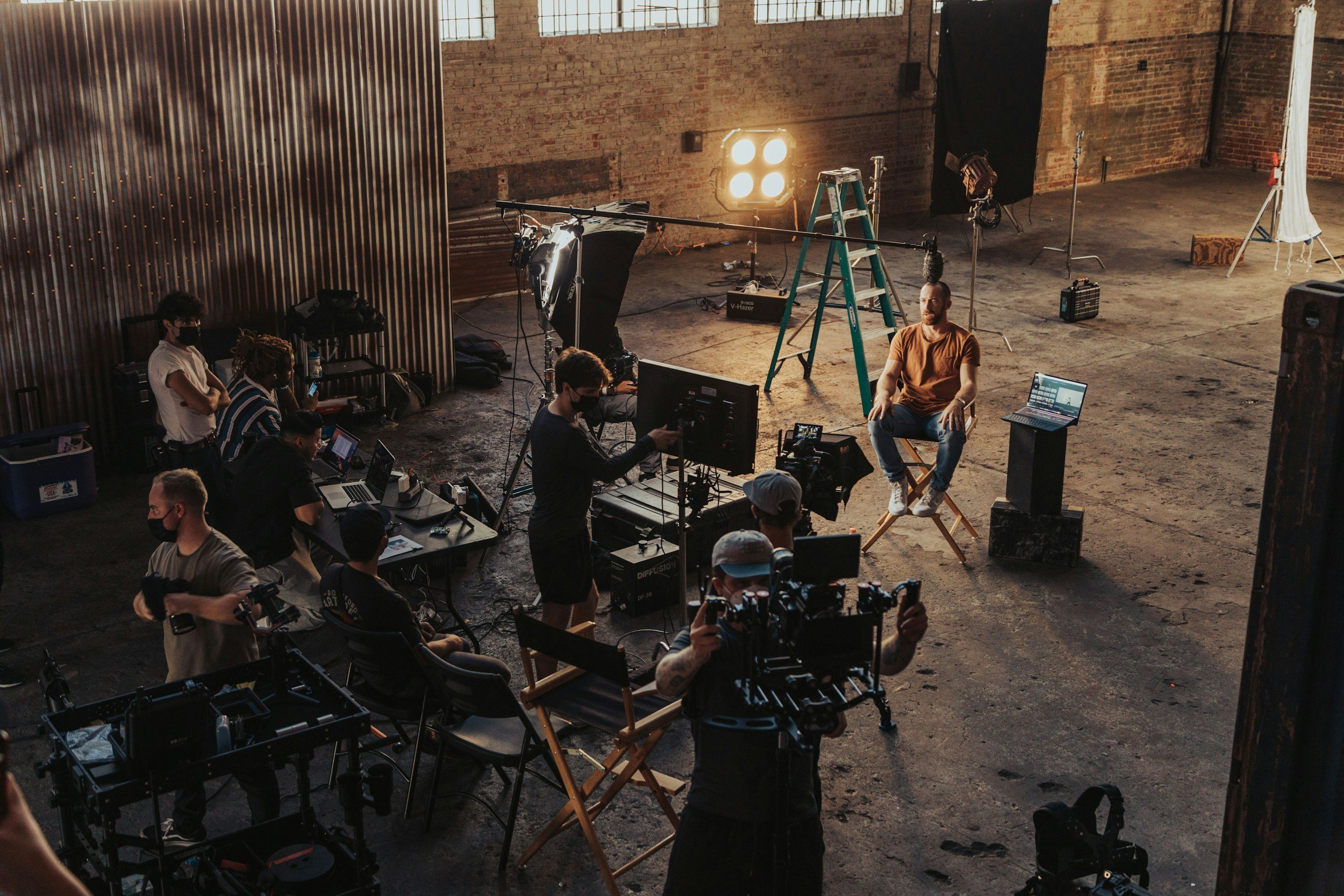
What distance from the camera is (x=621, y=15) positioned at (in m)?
14.8

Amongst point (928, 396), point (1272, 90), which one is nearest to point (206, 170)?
point (928, 396)

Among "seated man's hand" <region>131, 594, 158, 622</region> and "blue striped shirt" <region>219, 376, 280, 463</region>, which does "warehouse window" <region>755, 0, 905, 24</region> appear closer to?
"blue striped shirt" <region>219, 376, 280, 463</region>

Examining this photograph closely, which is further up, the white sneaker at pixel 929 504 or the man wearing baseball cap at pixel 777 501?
the man wearing baseball cap at pixel 777 501

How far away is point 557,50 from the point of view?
46.8 feet

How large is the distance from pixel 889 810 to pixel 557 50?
1089 cm

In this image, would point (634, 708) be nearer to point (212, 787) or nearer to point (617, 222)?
point (212, 787)

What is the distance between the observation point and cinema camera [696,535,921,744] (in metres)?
3.38

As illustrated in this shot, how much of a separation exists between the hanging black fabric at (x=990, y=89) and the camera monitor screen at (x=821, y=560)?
46.3 feet

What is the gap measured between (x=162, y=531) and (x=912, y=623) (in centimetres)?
294

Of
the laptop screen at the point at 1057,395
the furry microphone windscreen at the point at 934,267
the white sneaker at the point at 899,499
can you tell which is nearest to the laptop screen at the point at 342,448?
the white sneaker at the point at 899,499

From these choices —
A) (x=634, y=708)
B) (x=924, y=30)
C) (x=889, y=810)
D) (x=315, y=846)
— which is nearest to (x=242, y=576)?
(x=315, y=846)

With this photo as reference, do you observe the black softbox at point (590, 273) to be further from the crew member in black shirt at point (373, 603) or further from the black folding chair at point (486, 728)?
the black folding chair at point (486, 728)

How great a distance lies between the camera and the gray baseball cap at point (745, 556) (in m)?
3.99

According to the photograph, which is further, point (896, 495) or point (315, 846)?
point (896, 495)
